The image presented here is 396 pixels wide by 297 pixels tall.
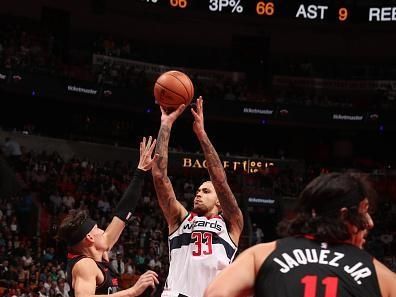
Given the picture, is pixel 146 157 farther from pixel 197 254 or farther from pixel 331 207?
pixel 331 207

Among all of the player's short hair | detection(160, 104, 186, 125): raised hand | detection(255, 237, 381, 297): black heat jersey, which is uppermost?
detection(160, 104, 186, 125): raised hand

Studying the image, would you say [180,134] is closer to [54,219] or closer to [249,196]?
[249,196]

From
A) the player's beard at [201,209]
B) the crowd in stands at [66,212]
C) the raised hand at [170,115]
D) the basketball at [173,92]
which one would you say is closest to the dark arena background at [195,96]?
the crowd in stands at [66,212]

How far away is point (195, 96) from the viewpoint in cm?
2558

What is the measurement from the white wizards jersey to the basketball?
110cm

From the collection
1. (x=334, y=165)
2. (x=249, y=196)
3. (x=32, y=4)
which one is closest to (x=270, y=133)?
(x=334, y=165)

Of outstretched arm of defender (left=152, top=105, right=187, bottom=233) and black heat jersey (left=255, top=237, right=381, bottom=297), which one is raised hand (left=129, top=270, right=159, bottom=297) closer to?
black heat jersey (left=255, top=237, right=381, bottom=297)

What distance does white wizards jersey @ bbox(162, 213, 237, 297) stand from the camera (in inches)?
218

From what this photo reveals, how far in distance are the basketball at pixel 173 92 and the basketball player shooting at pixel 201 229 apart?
48 cm

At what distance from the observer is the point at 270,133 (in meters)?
28.5

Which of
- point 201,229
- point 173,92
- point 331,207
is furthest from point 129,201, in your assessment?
point 331,207

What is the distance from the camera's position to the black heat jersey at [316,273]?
8.38 feet

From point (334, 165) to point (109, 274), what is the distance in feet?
77.2

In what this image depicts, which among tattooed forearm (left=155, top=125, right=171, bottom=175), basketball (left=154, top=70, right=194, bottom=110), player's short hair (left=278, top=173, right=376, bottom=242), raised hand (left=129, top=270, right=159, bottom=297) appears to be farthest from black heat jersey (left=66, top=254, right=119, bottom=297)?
player's short hair (left=278, top=173, right=376, bottom=242)
